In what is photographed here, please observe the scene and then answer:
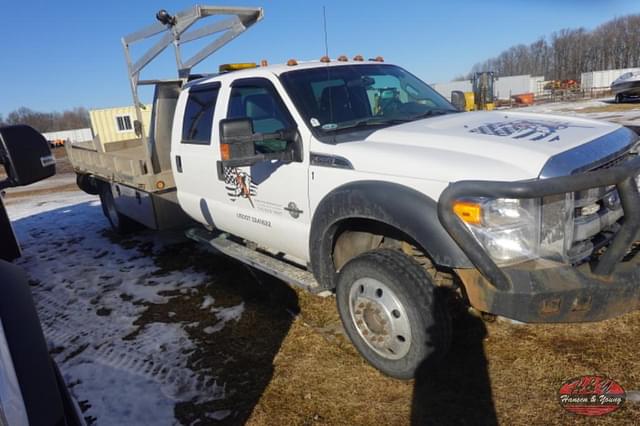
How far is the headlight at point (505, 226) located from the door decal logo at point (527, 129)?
560mm

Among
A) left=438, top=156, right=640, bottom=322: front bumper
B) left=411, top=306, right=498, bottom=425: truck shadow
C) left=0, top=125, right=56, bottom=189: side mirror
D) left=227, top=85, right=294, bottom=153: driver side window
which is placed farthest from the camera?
left=227, top=85, right=294, bottom=153: driver side window

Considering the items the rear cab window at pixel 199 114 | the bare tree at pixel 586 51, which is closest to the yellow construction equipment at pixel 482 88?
the rear cab window at pixel 199 114

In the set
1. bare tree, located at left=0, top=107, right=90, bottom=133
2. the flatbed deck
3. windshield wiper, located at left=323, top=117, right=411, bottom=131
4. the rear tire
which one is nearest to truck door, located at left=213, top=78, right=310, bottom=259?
windshield wiper, located at left=323, top=117, right=411, bottom=131

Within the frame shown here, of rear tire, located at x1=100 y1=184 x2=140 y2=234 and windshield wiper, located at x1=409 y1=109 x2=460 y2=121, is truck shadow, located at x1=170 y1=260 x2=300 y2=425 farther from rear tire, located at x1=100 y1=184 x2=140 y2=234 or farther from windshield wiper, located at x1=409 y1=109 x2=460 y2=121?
rear tire, located at x1=100 y1=184 x2=140 y2=234

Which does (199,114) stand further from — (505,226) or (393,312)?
(505,226)

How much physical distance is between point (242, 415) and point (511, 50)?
458ft

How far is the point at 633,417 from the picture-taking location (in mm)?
2510

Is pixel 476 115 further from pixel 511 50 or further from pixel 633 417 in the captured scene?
pixel 511 50

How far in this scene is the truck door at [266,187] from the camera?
11.6 ft

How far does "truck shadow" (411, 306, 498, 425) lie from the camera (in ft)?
8.66

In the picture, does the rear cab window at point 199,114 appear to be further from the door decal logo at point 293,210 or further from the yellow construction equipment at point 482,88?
the yellow construction equipment at point 482,88

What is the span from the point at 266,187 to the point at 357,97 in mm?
1092

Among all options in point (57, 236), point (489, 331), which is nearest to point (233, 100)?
point (489, 331)

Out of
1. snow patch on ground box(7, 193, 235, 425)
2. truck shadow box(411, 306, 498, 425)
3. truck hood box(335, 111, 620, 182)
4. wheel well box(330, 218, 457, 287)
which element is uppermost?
truck hood box(335, 111, 620, 182)
